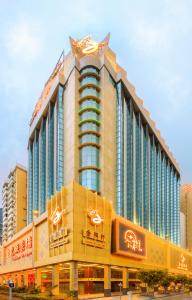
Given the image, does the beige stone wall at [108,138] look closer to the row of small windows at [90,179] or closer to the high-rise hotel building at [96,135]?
the high-rise hotel building at [96,135]

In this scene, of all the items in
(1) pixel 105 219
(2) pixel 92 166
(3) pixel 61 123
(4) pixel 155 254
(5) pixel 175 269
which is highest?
(3) pixel 61 123

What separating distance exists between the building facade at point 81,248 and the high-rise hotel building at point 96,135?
28.3 m

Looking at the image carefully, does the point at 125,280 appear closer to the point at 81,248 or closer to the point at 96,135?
the point at 81,248

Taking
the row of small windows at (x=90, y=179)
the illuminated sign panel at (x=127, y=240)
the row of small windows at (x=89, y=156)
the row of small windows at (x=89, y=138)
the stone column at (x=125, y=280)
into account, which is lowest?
the stone column at (x=125, y=280)

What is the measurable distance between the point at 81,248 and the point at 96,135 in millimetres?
56982

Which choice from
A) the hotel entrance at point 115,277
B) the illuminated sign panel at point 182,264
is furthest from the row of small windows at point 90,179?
the illuminated sign panel at point 182,264

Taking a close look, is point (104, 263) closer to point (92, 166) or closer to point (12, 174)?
point (92, 166)

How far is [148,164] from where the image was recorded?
144750 millimetres

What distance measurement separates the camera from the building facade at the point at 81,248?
62500mm

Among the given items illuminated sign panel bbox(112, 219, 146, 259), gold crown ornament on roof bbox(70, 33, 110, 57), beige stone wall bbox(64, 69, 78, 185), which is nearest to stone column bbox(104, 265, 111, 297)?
illuminated sign panel bbox(112, 219, 146, 259)

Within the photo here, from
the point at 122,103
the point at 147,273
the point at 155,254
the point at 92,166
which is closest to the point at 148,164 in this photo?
the point at 122,103

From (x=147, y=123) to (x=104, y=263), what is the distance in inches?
3409

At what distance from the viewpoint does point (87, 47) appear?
123 meters

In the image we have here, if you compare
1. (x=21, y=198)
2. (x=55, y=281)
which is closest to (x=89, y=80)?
(x=55, y=281)
